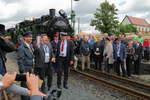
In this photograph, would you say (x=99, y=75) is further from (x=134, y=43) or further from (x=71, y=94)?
(x=71, y=94)

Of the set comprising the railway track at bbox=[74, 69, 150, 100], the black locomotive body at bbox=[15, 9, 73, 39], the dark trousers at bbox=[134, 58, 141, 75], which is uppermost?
the black locomotive body at bbox=[15, 9, 73, 39]

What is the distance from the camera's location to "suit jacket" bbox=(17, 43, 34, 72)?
6965 mm

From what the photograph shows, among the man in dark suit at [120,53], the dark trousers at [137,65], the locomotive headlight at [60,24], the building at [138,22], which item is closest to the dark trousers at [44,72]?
the man in dark suit at [120,53]

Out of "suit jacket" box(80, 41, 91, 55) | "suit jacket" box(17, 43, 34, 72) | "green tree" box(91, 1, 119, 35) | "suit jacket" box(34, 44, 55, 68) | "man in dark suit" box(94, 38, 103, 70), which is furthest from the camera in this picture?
"green tree" box(91, 1, 119, 35)

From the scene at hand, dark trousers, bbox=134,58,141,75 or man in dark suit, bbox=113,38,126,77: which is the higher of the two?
man in dark suit, bbox=113,38,126,77

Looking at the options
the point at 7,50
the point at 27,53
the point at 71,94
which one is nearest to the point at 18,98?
the point at 27,53

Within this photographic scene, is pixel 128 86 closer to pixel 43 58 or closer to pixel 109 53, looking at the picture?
pixel 109 53

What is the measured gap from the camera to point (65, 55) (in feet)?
30.6

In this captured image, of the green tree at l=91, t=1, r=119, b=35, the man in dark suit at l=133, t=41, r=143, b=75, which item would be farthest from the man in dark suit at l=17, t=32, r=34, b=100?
the green tree at l=91, t=1, r=119, b=35

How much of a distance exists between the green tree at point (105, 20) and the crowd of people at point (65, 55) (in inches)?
1628

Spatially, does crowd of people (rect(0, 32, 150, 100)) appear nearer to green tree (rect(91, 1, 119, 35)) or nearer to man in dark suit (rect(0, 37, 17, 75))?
man in dark suit (rect(0, 37, 17, 75))

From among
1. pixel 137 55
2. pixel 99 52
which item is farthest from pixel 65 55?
pixel 99 52

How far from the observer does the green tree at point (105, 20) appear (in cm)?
5812

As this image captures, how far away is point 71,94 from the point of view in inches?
340
